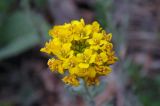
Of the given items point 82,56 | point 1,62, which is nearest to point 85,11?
point 1,62

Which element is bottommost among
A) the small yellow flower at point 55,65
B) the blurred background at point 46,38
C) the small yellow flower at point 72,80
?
the small yellow flower at point 72,80

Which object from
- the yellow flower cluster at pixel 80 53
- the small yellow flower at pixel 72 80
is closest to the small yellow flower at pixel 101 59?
the yellow flower cluster at pixel 80 53

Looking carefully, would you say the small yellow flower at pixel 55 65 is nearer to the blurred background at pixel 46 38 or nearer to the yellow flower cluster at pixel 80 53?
the yellow flower cluster at pixel 80 53

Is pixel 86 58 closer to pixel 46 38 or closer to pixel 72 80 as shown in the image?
pixel 72 80

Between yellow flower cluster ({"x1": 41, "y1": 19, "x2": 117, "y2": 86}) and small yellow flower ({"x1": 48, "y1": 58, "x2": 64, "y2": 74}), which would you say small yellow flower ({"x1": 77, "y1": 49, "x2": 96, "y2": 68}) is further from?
small yellow flower ({"x1": 48, "y1": 58, "x2": 64, "y2": 74})

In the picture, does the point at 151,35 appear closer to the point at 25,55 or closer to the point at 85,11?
the point at 85,11

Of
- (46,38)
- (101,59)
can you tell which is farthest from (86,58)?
(46,38)

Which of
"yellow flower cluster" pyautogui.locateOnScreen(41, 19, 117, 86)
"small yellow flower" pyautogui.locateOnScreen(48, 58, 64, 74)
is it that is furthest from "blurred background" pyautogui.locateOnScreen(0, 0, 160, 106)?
"small yellow flower" pyautogui.locateOnScreen(48, 58, 64, 74)
